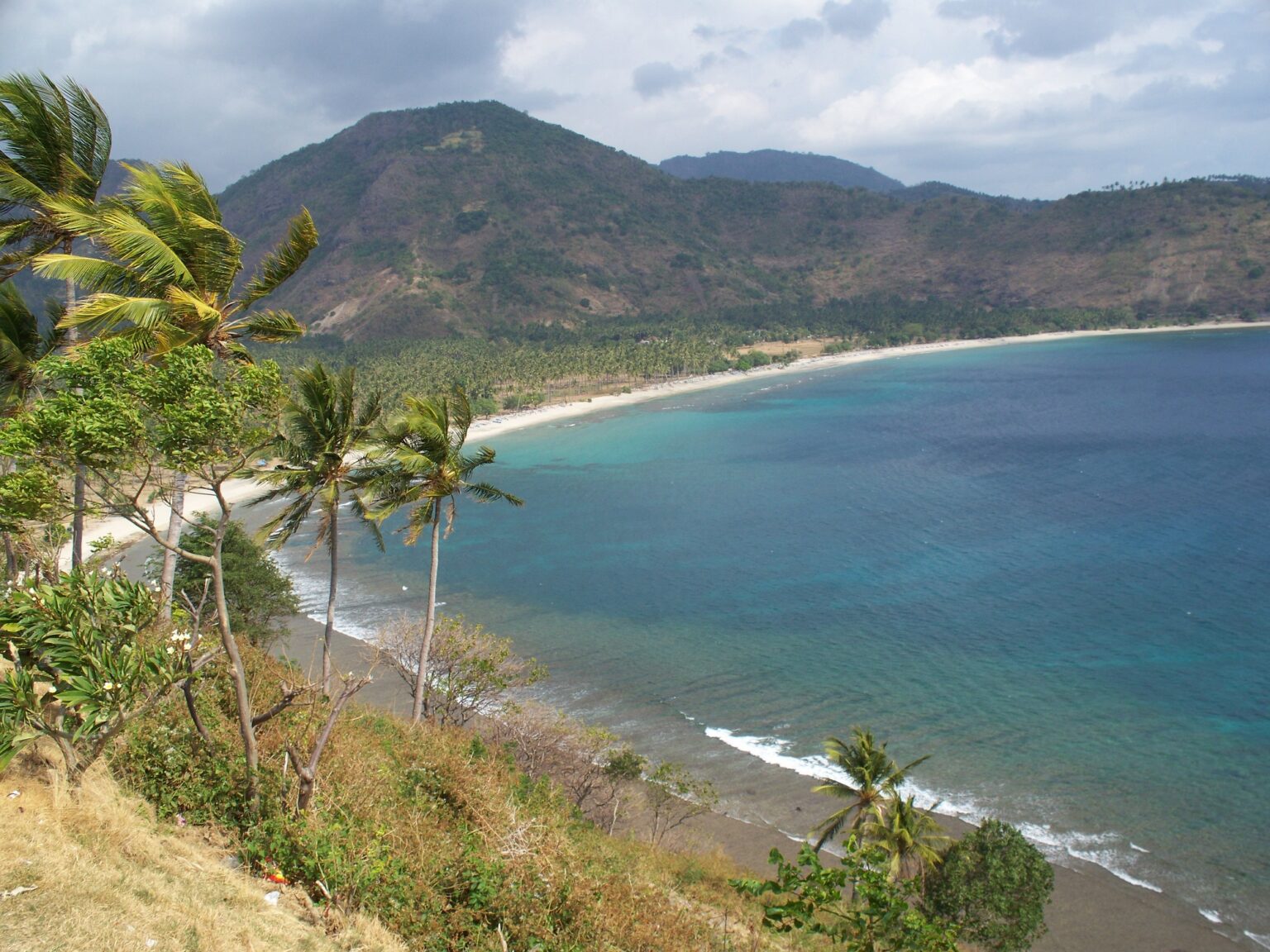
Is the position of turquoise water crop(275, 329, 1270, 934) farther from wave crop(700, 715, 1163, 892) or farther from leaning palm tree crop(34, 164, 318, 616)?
leaning palm tree crop(34, 164, 318, 616)

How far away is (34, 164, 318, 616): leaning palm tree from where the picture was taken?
10.8 metres

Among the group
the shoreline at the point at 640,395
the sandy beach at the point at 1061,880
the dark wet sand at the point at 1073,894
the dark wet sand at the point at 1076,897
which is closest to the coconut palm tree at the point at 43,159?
the shoreline at the point at 640,395

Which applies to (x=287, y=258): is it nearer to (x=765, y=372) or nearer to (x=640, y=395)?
(x=640, y=395)

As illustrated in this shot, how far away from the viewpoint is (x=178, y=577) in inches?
1059

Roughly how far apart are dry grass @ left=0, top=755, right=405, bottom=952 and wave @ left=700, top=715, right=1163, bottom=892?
49.3ft

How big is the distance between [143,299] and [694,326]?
17054cm

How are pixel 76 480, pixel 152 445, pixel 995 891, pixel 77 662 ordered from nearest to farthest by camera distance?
pixel 77 662, pixel 152 445, pixel 76 480, pixel 995 891

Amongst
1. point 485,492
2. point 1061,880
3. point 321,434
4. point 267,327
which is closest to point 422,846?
point 321,434

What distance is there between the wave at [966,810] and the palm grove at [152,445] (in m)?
4.62

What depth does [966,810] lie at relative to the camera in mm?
22609

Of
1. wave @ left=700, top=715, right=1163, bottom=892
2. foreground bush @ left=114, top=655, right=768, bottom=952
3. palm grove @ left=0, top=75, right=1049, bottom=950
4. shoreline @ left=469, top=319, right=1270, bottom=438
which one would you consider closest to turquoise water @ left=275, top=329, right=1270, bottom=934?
wave @ left=700, top=715, right=1163, bottom=892

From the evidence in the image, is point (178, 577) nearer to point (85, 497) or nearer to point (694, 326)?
point (85, 497)

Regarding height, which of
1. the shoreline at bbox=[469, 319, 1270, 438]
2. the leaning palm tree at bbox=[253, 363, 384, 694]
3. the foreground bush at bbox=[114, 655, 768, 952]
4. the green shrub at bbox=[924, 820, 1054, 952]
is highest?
the leaning palm tree at bbox=[253, 363, 384, 694]

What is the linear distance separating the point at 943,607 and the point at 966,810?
16570 mm
